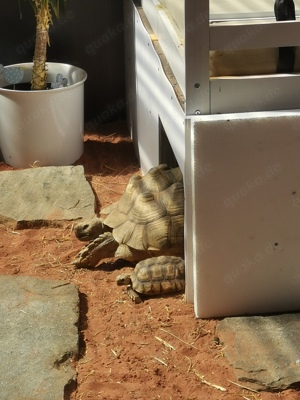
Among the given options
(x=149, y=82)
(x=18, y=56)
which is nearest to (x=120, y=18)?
(x=18, y=56)

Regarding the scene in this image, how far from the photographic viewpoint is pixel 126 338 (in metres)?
3.81

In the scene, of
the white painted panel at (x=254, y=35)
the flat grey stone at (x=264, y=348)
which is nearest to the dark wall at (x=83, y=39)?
the white painted panel at (x=254, y=35)

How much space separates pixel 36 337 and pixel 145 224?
2.92ft

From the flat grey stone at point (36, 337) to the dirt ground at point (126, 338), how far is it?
70mm

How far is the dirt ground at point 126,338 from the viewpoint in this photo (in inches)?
135

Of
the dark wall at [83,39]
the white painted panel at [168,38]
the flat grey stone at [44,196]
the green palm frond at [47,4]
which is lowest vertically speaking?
the flat grey stone at [44,196]

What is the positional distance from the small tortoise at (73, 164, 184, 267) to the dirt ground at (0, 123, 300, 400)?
0.14m

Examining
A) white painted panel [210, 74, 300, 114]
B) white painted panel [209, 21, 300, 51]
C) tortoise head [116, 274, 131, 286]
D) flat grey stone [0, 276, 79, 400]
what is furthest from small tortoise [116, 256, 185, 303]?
white painted panel [209, 21, 300, 51]

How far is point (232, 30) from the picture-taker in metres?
3.50

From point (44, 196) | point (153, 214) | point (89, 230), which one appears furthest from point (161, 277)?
point (44, 196)

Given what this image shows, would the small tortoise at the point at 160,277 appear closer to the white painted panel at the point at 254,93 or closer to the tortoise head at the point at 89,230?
the tortoise head at the point at 89,230

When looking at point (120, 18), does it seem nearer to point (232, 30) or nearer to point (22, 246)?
point (22, 246)

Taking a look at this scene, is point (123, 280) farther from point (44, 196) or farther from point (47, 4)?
point (47, 4)

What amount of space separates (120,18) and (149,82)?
1.74 metres
